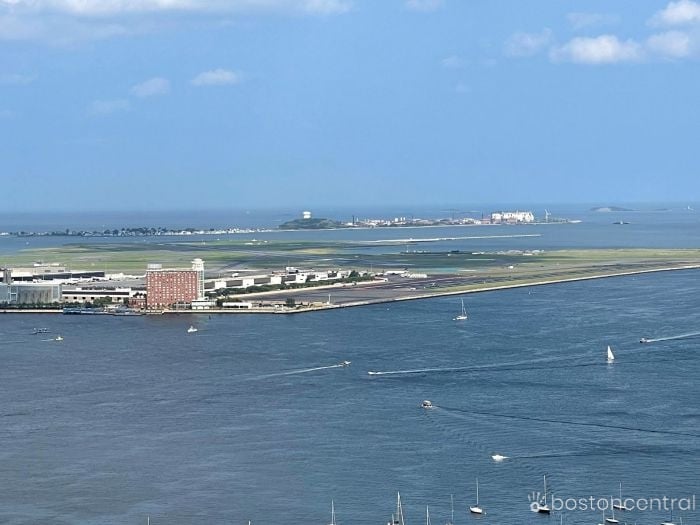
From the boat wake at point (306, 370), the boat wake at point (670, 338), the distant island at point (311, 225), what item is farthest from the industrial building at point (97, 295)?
the distant island at point (311, 225)

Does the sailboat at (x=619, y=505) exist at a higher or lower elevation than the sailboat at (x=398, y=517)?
higher

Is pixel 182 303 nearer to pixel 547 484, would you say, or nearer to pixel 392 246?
pixel 547 484

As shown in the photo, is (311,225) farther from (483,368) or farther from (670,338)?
(483,368)

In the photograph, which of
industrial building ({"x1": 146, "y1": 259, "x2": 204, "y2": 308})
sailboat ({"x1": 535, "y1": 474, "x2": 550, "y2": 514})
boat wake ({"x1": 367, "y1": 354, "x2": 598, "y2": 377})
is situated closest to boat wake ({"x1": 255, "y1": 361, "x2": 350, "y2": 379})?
boat wake ({"x1": 367, "y1": 354, "x2": 598, "y2": 377})

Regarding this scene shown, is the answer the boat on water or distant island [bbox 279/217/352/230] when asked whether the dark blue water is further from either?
distant island [bbox 279/217/352/230]
